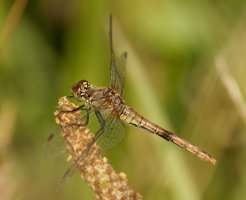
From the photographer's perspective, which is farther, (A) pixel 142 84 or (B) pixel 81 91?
Result: (A) pixel 142 84

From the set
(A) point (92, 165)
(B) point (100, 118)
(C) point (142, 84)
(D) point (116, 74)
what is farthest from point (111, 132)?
(A) point (92, 165)

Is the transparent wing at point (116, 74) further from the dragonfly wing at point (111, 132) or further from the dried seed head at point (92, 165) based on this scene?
the dried seed head at point (92, 165)

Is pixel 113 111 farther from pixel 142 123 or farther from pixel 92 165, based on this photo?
pixel 92 165

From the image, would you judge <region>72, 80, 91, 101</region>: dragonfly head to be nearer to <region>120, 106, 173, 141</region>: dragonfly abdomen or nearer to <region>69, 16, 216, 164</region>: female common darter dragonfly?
<region>69, 16, 216, 164</region>: female common darter dragonfly

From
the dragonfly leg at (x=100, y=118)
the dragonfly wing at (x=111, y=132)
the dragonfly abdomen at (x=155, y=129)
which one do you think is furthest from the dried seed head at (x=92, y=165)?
the dragonfly abdomen at (x=155, y=129)

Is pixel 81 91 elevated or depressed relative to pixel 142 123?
depressed

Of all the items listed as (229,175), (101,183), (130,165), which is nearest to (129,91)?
(130,165)

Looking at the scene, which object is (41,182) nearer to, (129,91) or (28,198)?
(28,198)
